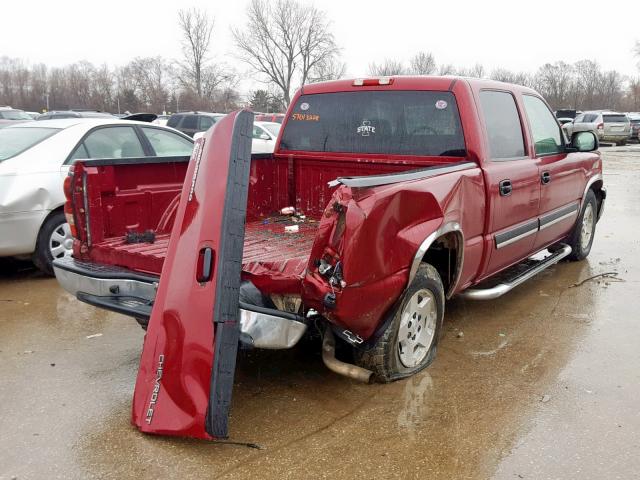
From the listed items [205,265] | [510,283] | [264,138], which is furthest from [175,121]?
[205,265]

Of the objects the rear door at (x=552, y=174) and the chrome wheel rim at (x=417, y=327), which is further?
the rear door at (x=552, y=174)

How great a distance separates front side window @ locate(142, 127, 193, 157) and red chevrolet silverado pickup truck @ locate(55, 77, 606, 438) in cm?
227

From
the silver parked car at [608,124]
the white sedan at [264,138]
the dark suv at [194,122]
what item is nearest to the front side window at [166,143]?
the white sedan at [264,138]

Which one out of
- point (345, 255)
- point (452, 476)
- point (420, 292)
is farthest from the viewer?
point (420, 292)

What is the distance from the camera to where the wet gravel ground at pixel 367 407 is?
2822 mm

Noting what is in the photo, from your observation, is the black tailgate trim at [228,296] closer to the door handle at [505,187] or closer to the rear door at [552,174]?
the door handle at [505,187]

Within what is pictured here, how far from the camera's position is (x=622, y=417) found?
10.7 ft

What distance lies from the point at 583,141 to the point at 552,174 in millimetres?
753

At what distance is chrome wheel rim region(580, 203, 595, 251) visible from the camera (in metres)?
6.49

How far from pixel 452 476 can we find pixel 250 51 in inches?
2517

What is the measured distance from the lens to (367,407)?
3.38 meters

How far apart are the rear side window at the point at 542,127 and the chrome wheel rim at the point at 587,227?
48.9 inches

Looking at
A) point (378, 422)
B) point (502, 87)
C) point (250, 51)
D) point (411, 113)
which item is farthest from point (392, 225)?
point (250, 51)

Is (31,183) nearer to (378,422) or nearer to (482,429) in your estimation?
(378,422)
